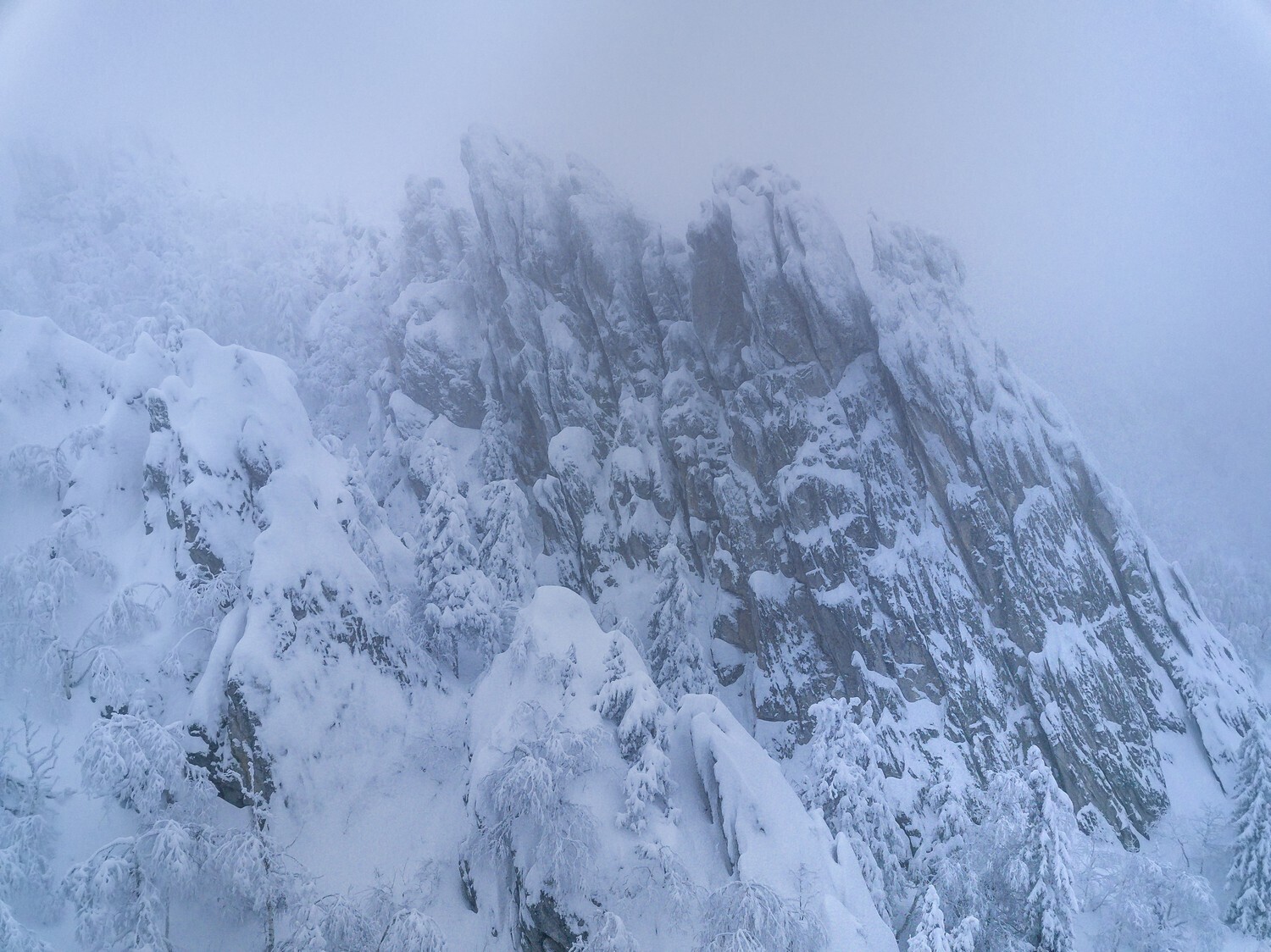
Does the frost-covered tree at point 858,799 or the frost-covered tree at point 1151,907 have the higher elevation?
the frost-covered tree at point 1151,907

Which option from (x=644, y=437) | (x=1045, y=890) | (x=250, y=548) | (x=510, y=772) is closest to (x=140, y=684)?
(x=250, y=548)

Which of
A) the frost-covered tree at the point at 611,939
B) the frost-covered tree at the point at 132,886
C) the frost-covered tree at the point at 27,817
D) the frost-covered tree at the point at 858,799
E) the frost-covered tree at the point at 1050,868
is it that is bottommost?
the frost-covered tree at the point at 27,817

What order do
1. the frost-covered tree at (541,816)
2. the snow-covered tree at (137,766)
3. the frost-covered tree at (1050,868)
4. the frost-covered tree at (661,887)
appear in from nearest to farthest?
the snow-covered tree at (137,766)
the frost-covered tree at (661,887)
the frost-covered tree at (541,816)
the frost-covered tree at (1050,868)

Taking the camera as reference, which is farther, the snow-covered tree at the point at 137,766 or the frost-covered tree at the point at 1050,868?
the frost-covered tree at the point at 1050,868

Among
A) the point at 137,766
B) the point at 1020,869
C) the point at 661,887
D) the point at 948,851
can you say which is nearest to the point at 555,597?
the point at 661,887

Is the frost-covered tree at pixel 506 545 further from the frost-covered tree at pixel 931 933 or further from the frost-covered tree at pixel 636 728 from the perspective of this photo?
the frost-covered tree at pixel 931 933

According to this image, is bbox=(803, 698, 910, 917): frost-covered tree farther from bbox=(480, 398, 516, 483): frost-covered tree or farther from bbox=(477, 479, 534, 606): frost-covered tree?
bbox=(480, 398, 516, 483): frost-covered tree

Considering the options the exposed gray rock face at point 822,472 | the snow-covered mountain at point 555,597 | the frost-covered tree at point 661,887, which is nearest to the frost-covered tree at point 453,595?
the snow-covered mountain at point 555,597
